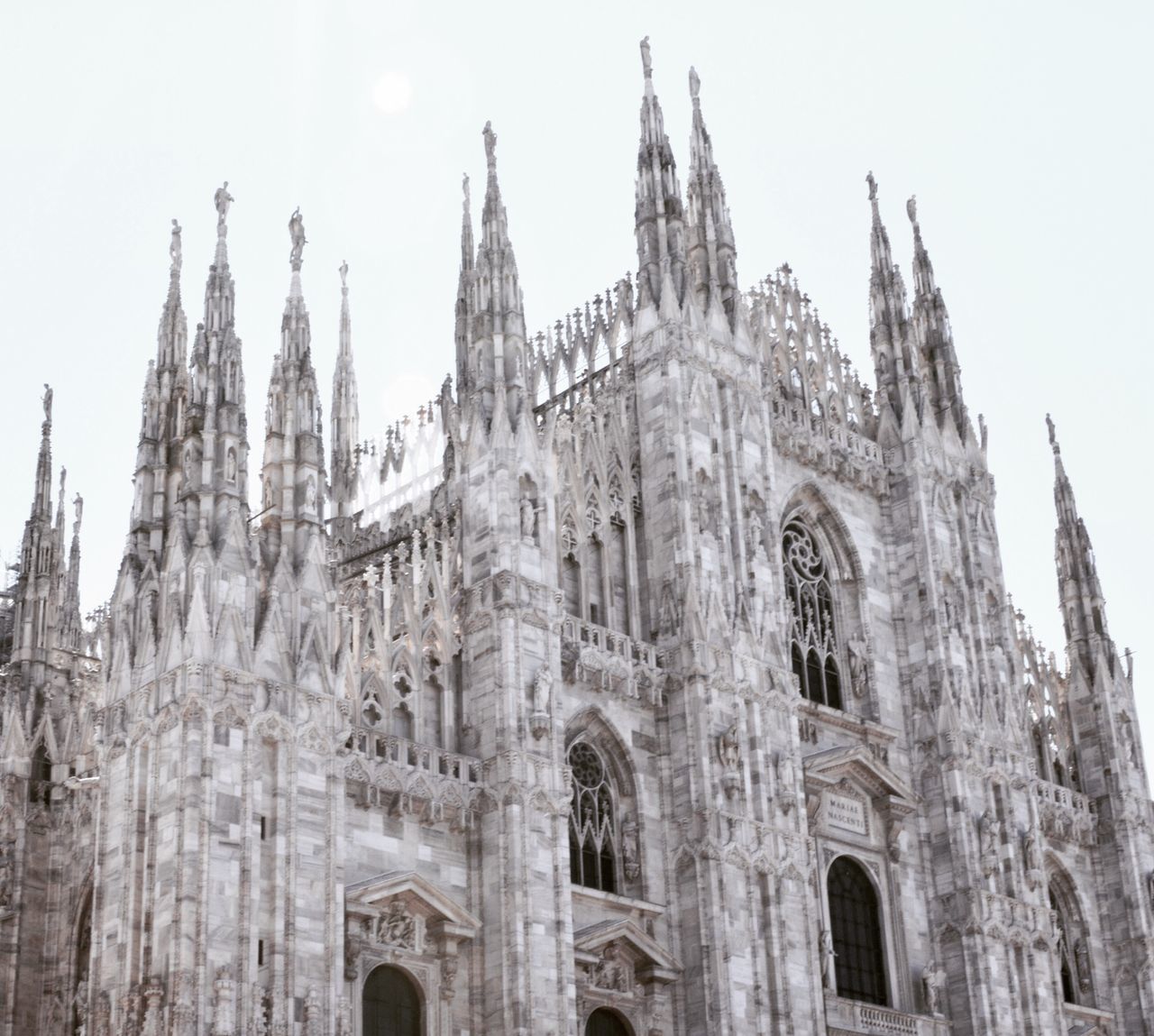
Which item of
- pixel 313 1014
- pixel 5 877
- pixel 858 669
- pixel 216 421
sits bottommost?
pixel 313 1014

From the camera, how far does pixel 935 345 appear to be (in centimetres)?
4612

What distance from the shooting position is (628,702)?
→ 1375 inches

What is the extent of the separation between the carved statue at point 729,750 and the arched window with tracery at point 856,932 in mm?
4115

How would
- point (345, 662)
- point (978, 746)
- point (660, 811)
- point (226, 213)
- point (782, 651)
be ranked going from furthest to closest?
point (978, 746) < point (782, 651) < point (660, 811) < point (226, 213) < point (345, 662)

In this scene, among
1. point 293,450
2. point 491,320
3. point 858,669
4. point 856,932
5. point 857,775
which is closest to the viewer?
point 293,450

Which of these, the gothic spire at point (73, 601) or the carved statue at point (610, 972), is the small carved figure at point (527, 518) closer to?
the carved statue at point (610, 972)

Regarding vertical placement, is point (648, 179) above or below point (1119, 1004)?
above

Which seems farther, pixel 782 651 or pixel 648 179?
pixel 648 179

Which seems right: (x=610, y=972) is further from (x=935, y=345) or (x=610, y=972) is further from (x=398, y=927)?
(x=935, y=345)

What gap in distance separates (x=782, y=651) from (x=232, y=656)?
12.6 meters

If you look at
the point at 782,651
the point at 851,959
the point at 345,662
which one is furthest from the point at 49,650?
the point at 851,959

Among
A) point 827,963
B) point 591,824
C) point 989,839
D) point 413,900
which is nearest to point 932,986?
point 827,963

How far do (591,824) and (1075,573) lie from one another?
724 inches

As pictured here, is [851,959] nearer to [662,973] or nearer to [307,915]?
[662,973]
